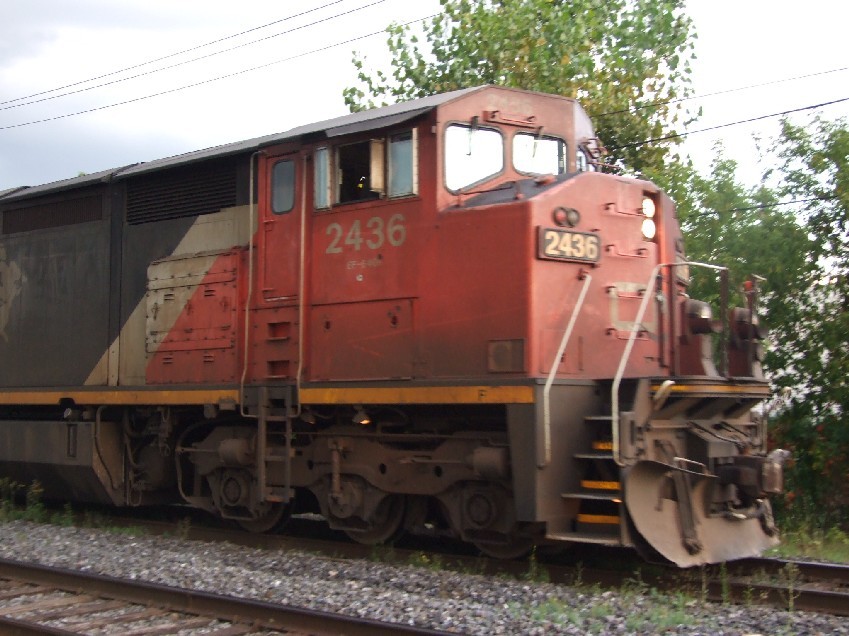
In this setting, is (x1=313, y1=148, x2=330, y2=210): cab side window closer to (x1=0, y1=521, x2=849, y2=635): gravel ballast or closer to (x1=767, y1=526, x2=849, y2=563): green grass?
(x1=0, y1=521, x2=849, y2=635): gravel ballast

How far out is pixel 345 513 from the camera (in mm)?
9016

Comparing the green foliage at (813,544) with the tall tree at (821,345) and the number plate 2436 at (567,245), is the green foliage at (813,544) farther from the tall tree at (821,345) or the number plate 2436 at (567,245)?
the number plate 2436 at (567,245)

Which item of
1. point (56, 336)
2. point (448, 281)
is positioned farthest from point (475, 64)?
point (448, 281)

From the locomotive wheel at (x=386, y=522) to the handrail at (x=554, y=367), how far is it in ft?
6.91

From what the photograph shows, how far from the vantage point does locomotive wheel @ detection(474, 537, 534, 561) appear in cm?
823

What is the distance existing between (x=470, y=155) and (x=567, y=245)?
119 centimetres

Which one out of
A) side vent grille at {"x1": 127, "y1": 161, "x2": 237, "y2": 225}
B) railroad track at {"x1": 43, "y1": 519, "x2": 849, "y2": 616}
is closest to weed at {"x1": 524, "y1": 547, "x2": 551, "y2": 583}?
railroad track at {"x1": 43, "y1": 519, "x2": 849, "y2": 616}

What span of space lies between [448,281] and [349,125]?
1662 millimetres

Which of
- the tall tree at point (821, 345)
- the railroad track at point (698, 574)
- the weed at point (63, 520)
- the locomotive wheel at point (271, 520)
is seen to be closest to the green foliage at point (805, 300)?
the tall tree at point (821, 345)

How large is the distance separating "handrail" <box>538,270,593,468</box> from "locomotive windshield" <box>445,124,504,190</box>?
4.08ft

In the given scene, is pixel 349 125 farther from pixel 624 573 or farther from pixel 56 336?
pixel 56 336

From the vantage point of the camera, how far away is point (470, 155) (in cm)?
838

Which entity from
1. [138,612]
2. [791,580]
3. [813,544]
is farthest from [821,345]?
[138,612]

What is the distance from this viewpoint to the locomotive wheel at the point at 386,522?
29.4 feet
